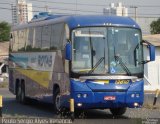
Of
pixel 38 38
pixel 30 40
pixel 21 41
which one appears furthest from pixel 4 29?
pixel 38 38

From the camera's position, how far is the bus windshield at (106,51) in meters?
17.0

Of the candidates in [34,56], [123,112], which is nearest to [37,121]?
[123,112]

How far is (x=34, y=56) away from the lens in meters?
21.4

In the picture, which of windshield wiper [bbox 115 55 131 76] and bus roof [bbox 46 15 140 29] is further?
bus roof [bbox 46 15 140 29]

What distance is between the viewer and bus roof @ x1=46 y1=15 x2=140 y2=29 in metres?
17.4

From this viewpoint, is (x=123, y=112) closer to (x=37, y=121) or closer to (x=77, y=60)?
(x=77, y=60)

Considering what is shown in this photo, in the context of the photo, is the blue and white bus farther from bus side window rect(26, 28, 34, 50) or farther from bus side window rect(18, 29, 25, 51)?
bus side window rect(18, 29, 25, 51)

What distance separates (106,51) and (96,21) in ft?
3.69

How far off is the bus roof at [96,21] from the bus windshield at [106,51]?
0.17 meters

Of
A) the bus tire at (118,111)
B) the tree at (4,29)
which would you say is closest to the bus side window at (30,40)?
the bus tire at (118,111)

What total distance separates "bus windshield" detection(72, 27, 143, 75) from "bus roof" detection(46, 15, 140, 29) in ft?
0.56

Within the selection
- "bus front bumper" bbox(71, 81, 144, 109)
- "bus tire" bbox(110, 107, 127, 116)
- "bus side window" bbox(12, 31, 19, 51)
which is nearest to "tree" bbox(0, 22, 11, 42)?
"bus side window" bbox(12, 31, 19, 51)

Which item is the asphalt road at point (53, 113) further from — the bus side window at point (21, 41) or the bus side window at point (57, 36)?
the bus side window at point (21, 41)

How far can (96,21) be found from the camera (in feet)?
57.8
